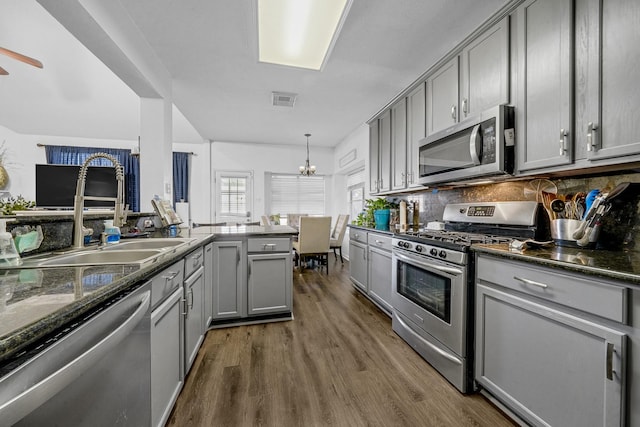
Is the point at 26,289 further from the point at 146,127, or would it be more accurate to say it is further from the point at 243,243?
the point at 146,127

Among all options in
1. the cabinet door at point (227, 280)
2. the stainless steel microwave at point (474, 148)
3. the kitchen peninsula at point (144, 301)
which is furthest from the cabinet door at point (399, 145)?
the cabinet door at point (227, 280)

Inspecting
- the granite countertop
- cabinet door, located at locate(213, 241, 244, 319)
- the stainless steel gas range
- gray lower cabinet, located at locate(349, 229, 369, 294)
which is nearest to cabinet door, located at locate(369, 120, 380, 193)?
gray lower cabinet, located at locate(349, 229, 369, 294)

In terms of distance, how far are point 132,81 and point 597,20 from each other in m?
3.27

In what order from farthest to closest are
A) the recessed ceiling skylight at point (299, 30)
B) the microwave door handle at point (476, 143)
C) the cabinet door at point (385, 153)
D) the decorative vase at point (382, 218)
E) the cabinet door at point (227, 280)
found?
the cabinet door at point (385, 153) < the decorative vase at point (382, 218) < the cabinet door at point (227, 280) < the recessed ceiling skylight at point (299, 30) < the microwave door handle at point (476, 143)

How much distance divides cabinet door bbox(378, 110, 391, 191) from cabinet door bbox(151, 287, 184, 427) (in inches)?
98.7

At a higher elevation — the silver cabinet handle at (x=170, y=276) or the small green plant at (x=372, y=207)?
the small green plant at (x=372, y=207)

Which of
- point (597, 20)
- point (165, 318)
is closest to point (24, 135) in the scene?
point (165, 318)

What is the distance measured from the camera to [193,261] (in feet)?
5.80

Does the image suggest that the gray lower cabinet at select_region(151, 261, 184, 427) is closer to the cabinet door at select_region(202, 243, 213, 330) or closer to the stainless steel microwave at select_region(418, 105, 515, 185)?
the cabinet door at select_region(202, 243, 213, 330)

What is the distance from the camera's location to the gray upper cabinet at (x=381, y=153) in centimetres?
320

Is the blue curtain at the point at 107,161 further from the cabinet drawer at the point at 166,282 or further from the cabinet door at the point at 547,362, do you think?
the cabinet door at the point at 547,362

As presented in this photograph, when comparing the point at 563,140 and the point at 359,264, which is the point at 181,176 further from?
the point at 563,140

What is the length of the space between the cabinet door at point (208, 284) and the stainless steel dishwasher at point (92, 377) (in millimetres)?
1125

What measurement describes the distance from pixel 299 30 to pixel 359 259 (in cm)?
248
